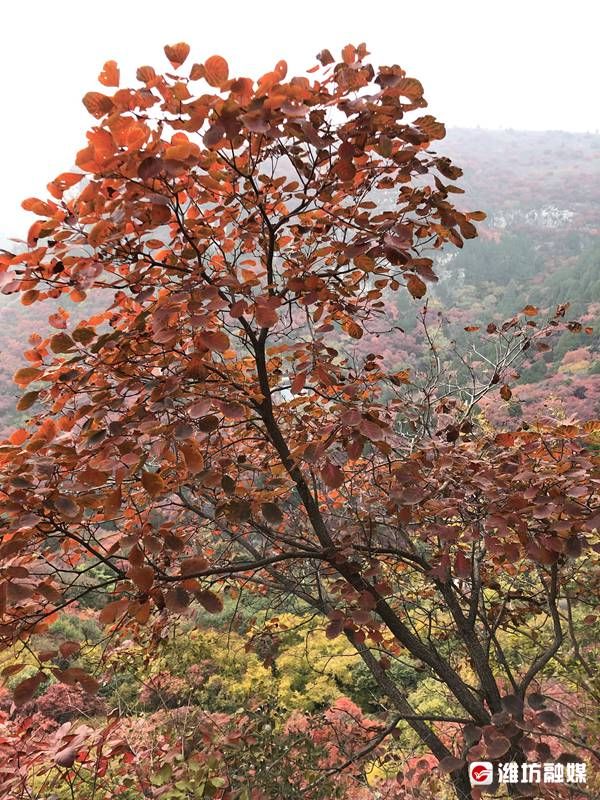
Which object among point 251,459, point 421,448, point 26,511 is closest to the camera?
point 26,511

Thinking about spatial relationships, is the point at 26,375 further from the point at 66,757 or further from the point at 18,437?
the point at 66,757

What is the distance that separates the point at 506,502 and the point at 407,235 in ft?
2.56

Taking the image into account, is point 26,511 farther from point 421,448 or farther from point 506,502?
point 506,502

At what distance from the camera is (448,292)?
28516 mm

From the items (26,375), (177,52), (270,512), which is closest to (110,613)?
(270,512)

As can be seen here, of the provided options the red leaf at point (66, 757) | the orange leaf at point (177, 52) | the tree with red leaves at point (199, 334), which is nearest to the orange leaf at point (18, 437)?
the tree with red leaves at point (199, 334)

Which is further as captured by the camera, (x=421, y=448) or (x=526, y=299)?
(x=526, y=299)

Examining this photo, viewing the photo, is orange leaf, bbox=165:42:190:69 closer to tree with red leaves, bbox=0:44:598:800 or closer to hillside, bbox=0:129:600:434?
tree with red leaves, bbox=0:44:598:800

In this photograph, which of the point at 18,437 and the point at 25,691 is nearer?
the point at 25,691

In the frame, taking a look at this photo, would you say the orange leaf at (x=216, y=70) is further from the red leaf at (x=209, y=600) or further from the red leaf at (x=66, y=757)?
the red leaf at (x=66, y=757)

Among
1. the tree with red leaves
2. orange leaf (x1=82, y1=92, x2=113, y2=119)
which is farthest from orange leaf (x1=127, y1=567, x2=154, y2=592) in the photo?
orange leaf (x1=82, y1=92, x2=113, y2=119)

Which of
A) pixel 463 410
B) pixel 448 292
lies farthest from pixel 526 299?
pixel 463 410

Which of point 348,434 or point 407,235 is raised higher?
point 407,235

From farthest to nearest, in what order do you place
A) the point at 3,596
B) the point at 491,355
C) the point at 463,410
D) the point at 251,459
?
the point at 491,355, the point at 463,410, the point at 251,459, the point at 3,596
